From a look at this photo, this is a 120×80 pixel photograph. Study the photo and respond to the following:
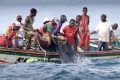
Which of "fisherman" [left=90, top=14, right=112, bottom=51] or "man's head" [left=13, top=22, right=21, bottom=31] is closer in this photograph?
"man's head" [left=13, top=22, right=21, bottom=31]

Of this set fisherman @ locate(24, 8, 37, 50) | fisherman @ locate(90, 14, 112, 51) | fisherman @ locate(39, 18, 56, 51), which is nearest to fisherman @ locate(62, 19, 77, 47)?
fisherman @ locate(39, 18, 56, 51)

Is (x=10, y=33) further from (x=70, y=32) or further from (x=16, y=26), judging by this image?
(x=70, y=32)

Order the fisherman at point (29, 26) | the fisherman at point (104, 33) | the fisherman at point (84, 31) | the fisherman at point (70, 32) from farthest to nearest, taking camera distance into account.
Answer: the fisherman at point (84, 31)
the fisherman at point (104, 33)
the fisherman at point (70, 32)
the fisherman at point (29, 26)

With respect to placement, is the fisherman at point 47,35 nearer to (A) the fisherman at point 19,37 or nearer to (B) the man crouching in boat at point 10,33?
(A) the fisherman at point 19,37

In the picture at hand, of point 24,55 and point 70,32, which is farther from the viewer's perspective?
point 70,32

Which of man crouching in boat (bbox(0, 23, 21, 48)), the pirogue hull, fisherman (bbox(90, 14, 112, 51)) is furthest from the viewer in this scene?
fisherman (bbox(90, 14, 112, 51))

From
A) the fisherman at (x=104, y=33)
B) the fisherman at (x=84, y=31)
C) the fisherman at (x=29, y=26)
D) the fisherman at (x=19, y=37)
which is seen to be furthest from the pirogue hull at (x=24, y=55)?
the fisherman at (x=84, y=31)

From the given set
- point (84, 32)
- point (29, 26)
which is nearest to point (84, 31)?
point (84, 32)

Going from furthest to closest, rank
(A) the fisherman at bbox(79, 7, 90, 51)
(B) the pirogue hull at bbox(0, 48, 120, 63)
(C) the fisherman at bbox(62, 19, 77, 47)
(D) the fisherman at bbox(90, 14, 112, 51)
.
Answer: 1. (A) the fisherman at bbox(79, 7, 90, 51)
2. (D) the fisherman at bbox(90, 14, 112, 51)
3. (C) the fisherman at bbox(62, 19, 77, 47)
4. (B) the pirogue hull at bbox(0, 48, 120, 63)

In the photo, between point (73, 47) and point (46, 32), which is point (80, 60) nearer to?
point (73, 47)

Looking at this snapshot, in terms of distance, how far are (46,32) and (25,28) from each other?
858mm

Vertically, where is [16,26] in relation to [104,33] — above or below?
above

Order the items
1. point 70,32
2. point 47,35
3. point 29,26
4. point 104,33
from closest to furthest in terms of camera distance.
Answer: point 47,35
point 29,26
point 70,32
point 104,33

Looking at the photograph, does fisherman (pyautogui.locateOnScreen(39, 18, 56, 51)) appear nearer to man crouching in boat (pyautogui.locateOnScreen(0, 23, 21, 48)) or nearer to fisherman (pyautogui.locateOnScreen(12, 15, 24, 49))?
fisherman (pyautogui.locateOnScreen(12, 15, 24, 49))
